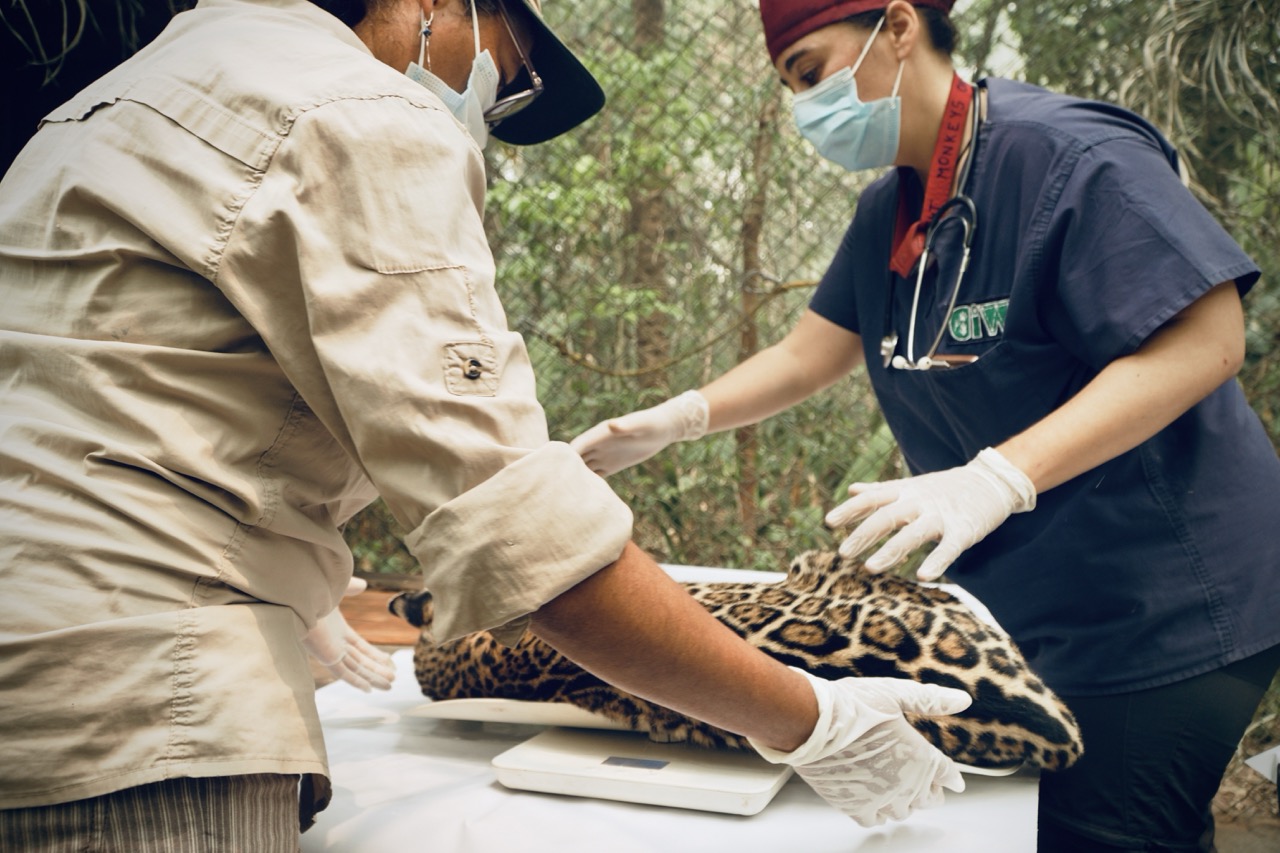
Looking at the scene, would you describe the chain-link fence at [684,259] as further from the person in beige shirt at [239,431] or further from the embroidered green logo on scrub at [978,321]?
the person in beige shirt at [239,431]

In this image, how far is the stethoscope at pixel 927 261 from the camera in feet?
4.86

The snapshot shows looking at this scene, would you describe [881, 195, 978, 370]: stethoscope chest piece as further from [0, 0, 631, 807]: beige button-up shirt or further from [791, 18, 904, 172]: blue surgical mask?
[0, 0, 631, 807]: beige button-up shirt

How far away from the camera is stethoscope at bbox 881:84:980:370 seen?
1.48 m

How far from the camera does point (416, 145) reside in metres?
Result: 0.81

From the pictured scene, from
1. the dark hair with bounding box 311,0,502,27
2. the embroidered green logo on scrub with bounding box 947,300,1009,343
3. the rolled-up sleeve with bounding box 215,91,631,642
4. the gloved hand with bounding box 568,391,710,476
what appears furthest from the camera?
the gloved hand with bounding box 568,391,710,476

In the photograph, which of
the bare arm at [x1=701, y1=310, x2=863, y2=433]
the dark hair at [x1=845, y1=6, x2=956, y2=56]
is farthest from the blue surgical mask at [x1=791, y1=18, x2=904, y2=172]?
the bare arm at [x1=701, y1=310, x2=863, y2=433]

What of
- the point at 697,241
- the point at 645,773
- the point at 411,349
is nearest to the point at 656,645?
the point at 411,349

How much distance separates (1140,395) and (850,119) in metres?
0.69

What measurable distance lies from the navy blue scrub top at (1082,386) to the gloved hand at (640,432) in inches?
19.8

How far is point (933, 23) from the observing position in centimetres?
166

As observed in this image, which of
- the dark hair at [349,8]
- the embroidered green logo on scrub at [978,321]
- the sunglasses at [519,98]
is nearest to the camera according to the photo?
the dark hair at [349,8]

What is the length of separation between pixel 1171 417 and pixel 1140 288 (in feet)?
0.53

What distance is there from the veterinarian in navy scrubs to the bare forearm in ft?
1.20

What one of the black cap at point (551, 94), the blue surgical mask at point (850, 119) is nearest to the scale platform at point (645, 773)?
the black cap at point (551, 94)
